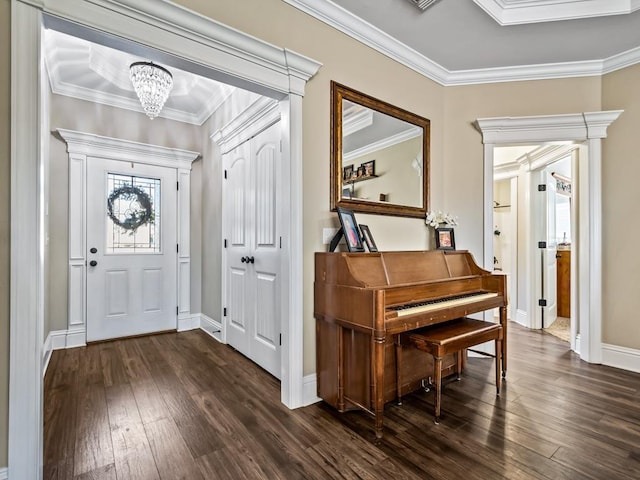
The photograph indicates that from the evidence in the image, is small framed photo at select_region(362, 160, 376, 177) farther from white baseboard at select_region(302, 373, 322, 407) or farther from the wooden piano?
white baseboard at select_region(302, 373, 322, 407)

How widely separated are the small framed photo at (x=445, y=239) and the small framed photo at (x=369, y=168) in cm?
87

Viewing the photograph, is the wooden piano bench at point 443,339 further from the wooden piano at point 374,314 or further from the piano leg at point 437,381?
the wooden piano at point 374,314

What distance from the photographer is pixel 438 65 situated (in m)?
3.00

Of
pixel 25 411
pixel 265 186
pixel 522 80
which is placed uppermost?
pixel 522 80

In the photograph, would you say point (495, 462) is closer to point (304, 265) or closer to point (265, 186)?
point (304, 265)

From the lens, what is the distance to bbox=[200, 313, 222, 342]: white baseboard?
362 centimetres

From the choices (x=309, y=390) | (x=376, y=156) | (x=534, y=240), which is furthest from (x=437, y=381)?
(x=534, y=240)

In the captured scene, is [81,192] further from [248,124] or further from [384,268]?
[384,268]

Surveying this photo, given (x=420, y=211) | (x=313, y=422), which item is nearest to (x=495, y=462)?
(x=313, y=422)

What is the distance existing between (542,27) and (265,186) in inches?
100

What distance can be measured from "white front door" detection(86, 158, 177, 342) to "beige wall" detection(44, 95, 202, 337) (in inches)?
8.7

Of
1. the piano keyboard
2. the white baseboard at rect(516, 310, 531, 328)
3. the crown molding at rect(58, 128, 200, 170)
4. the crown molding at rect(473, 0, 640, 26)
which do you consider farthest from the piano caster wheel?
the crown molding at rect(58, 128, 200, 170)

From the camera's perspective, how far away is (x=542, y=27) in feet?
8.09

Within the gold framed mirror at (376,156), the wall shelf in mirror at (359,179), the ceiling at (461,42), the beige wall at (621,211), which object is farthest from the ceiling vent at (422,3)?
the beige wall at (621,211)
